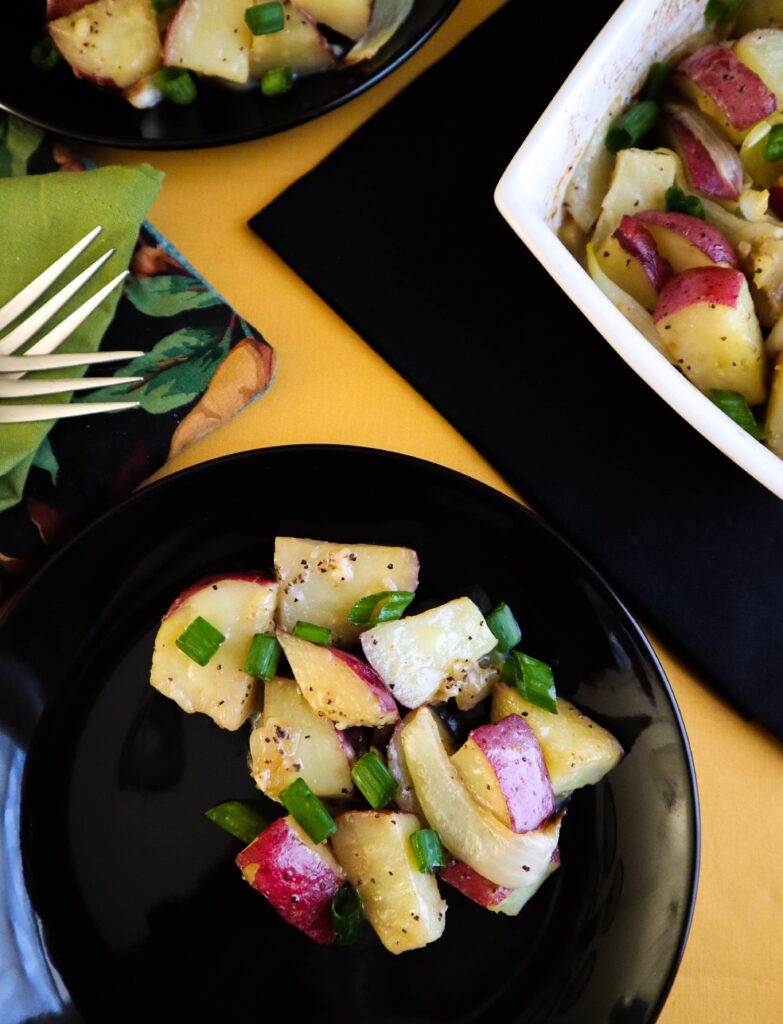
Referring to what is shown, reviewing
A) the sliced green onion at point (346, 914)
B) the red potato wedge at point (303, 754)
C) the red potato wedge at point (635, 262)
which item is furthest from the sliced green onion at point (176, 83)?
the sliced green onion at point (346, 914)

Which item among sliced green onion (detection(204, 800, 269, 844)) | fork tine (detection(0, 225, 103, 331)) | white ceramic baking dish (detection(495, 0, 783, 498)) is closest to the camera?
white ceramic baking dish (detection(495, 0, 783, 498))

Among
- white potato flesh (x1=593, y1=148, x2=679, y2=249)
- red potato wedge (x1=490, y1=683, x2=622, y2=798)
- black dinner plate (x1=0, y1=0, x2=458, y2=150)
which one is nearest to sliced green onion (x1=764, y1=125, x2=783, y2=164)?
white potato flesh (x1=593, y1=148, x2=679, y2=249)

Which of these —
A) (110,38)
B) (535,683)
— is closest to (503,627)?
(535,683)

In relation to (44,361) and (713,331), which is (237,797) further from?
(713,331)

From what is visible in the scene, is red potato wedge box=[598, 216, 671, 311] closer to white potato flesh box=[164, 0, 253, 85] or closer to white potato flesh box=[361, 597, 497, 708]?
white potato flesh box=[361, 597, 497, 708]

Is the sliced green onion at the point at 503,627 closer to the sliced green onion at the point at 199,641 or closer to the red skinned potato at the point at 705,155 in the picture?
the sliced green onion at the point at 199,641

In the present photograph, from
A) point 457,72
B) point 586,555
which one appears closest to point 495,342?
point 586,555

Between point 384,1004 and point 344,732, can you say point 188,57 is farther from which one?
point 384,1004
